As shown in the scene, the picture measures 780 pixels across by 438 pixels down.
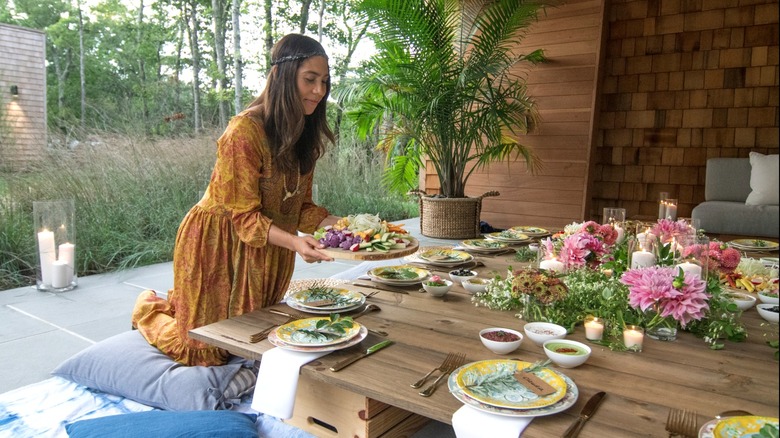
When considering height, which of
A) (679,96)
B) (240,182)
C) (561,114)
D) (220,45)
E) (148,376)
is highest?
(220,45)

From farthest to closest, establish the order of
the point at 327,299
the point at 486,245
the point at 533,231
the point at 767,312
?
1. the point at 533,231
2. the point at 486,245
3. the point at 327,299
4. the point at 767,312

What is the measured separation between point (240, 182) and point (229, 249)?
318 mm

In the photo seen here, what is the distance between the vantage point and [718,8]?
525 cm

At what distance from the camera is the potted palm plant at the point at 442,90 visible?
5.01m

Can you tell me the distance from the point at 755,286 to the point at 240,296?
1930 mm

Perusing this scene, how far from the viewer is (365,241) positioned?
1811mm

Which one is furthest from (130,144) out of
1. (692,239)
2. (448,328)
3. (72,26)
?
(72,26)

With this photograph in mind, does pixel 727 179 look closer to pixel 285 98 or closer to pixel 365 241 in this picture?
pixel 365 241

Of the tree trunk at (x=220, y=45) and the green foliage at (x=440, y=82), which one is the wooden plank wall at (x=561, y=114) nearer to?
the green foliage at (x=440, y=82)

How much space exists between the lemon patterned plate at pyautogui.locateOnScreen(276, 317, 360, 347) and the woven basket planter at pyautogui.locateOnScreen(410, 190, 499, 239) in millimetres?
3896

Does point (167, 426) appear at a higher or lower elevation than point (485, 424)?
lower

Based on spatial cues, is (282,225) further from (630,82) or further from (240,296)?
(630,82)

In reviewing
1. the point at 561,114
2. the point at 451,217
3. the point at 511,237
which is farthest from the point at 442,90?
the point at 511,237

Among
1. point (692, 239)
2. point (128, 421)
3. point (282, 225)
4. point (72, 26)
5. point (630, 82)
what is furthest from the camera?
point (72, 26)
